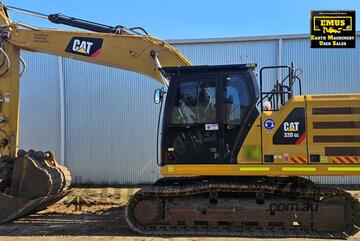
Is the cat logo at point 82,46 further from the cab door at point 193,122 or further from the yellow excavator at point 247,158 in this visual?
the cab door at point 193,122

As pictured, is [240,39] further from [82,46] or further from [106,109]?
[82,46]

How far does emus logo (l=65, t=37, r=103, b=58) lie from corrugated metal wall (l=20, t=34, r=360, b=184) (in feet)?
21.1

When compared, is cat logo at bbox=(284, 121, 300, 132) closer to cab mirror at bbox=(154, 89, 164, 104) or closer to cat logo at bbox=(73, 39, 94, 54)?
cab mirror at bbox=(154, 89, 164, 104)

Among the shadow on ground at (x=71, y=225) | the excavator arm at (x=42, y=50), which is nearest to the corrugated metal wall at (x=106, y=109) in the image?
the shadow on ground at (x=71, y=225)

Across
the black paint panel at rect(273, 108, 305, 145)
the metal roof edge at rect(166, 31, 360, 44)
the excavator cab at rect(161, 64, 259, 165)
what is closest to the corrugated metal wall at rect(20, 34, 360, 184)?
the metal roof edge at rect(166, 31, 360, 44)

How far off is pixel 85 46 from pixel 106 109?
670 cm

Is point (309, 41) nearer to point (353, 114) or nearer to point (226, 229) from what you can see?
point (353, 114)

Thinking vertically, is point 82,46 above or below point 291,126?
above

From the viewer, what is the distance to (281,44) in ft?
53.2

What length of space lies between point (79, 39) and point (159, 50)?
173cm

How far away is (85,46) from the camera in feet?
34.0

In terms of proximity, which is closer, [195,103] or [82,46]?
[195,103]

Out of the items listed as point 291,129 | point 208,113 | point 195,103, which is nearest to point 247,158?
point 291,129

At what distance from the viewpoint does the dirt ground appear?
8781mm
